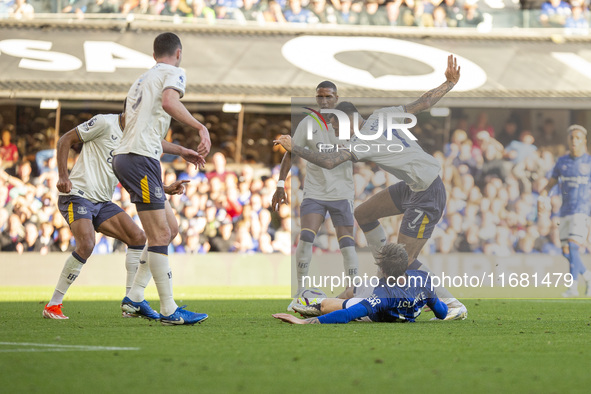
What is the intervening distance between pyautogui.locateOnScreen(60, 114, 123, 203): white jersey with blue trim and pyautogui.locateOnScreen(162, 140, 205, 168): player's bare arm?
0.76m

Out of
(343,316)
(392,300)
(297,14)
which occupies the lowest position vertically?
(343,316)

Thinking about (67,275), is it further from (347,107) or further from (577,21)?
(577,21)

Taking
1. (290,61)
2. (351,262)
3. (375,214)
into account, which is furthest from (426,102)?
(290,61)

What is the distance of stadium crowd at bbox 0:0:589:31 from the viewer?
65.6 feet

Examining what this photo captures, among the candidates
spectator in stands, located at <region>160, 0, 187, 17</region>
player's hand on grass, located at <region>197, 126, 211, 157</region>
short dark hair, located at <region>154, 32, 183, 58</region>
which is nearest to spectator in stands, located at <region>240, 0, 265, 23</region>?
spectator in stands, located at <region>160, 0, 187, 17</region>

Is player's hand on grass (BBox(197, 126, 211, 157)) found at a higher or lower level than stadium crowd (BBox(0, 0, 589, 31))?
lower

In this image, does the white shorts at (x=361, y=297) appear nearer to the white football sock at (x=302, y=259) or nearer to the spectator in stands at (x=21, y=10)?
the white football sock at (x=302, y=259)

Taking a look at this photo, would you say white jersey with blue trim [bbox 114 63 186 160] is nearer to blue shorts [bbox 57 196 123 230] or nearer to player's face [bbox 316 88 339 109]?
blue shorts [bbox 57 196 123 230]

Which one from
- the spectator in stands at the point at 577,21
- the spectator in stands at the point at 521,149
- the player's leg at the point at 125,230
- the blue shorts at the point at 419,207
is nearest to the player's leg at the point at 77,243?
the player's leg at the point at 125,230

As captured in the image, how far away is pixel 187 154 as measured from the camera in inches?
324

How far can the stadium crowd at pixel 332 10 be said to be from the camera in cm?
1998

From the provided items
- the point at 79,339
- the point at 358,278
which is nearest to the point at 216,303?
the point at 358,278

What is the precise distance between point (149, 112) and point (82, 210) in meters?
1.54

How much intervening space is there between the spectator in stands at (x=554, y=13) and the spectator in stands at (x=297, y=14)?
485 centimetres
